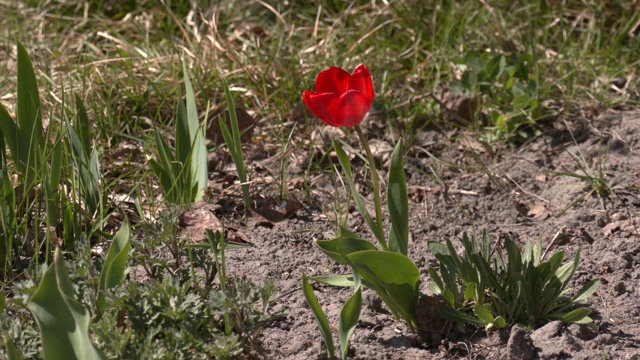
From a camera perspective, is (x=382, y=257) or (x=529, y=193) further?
(x=529, y=193)

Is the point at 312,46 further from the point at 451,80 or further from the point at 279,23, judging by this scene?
the point at 451,80

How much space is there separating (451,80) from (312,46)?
650 mm

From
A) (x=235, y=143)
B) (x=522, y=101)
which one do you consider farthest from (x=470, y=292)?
(x=522, y=101)

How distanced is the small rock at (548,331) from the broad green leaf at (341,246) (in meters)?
0.43

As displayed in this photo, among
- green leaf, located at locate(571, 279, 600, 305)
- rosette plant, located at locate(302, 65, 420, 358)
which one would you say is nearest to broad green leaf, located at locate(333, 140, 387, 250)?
rosette plant, located at locate(302, 65, 420, 358)

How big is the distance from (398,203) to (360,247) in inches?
6.3

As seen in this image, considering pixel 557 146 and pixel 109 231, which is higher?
pixel 557 146

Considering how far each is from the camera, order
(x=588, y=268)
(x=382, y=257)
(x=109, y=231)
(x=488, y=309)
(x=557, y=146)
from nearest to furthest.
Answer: (x=382, y=257)
(x=488, y=309)
(x=588, y=268)
(x=109, y=231)
(x=557, y=146)

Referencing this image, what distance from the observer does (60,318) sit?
1.61m

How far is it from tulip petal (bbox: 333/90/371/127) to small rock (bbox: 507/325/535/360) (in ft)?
1.98

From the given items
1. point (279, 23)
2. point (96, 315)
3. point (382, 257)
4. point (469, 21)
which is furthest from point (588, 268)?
point (279, 23)

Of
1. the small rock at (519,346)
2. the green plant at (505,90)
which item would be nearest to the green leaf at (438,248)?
the small rock at (519,346)

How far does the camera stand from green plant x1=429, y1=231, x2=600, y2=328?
194 centimetres

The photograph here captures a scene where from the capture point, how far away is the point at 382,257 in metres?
1.81
